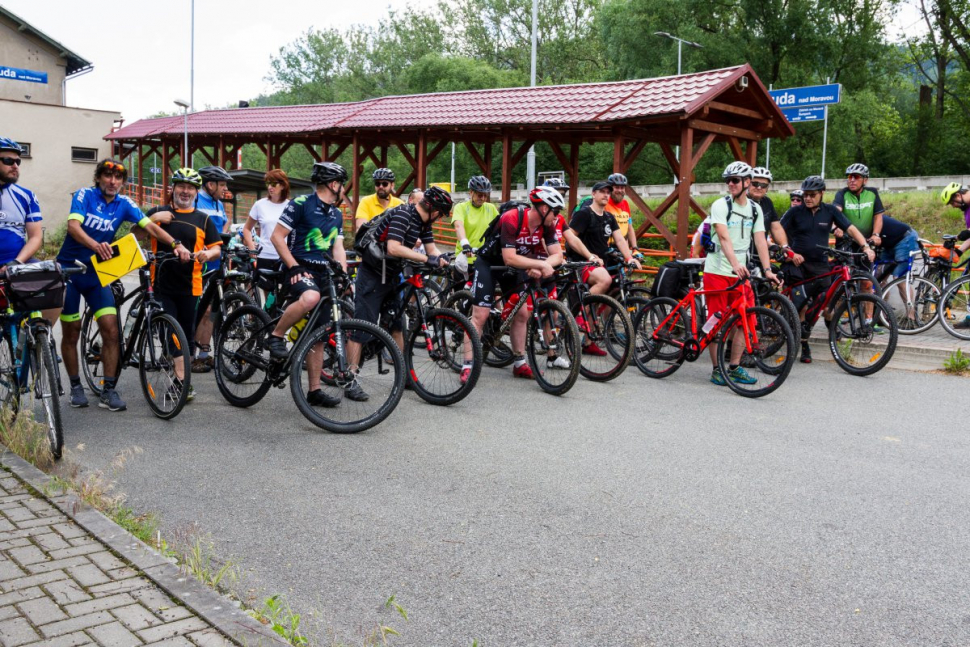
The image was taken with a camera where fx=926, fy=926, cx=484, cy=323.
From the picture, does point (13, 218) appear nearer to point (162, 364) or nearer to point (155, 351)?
point (155, 351)

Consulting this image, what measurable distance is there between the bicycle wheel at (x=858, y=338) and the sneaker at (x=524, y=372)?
3.20 meters

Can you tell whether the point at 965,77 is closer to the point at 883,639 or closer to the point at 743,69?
the point at 743,69

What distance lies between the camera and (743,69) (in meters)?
16.2

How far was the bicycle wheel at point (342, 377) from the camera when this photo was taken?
6.44 metres

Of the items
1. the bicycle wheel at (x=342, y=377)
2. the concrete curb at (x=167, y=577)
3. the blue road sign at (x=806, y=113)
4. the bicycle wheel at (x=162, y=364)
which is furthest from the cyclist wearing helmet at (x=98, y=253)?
the blue road sign at (x=806, y=113)

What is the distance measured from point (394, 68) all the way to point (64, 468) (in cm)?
8625

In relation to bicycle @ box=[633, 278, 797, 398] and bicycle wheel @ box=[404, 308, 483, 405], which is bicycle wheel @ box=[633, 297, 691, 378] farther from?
bicycle wheel @ box=[404, 308, 483, 405]

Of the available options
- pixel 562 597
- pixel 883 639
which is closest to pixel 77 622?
pixel 562 597

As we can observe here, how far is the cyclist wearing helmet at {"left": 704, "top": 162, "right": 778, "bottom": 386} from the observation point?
841cm

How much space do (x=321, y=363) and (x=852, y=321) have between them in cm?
558

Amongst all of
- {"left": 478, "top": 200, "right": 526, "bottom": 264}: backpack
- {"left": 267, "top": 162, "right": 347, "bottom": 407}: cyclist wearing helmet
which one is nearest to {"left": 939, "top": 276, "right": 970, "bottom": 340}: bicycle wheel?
{"left": 478, "top": 200, "right": 526, "bottom": 264}: backpack

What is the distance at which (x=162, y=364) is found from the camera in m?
6.94

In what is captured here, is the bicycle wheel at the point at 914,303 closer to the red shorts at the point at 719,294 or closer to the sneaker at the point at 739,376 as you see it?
the red shorts at the point at 719,294

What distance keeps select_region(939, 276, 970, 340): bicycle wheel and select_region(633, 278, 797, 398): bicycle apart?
4.00 meters
